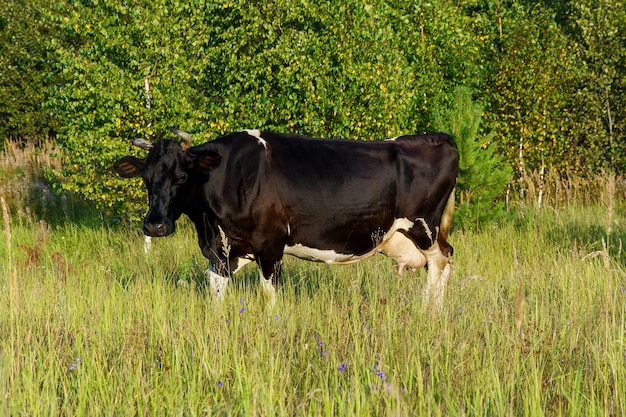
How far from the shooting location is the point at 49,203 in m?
15.3

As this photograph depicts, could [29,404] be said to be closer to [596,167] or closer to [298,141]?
[298,141]

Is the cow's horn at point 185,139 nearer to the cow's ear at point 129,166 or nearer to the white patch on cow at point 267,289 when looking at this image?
the cow's ear at point 129,166

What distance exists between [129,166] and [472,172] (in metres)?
5.98

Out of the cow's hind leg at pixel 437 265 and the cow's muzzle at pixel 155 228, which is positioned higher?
the cow's muzzle at pixel 155 228

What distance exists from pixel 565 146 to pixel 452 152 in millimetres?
9686

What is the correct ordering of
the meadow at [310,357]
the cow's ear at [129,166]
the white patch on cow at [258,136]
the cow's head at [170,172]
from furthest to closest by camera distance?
1. the cow's ear at [129,166]
2. the white patch on cow at [258,136]
3. the cow's head at [170,172]
4. the meadow at [310,357]

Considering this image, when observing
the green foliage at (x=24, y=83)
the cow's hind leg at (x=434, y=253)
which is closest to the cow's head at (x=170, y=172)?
the cow's hind leg at (x=434, y=253)

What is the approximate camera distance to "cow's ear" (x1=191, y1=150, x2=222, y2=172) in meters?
6.59

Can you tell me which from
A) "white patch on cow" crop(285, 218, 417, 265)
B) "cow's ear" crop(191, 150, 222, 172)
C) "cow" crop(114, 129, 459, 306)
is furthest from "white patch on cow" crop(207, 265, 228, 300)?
"cow's ear" crop(191, 150, 222, 172)

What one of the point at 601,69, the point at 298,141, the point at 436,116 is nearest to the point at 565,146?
the point at 601,69

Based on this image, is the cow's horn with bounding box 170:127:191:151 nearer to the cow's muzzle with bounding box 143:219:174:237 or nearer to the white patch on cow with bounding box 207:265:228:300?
the cow's muzzle with bounding box 143:219:174:237

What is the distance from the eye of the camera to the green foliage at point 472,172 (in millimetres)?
11258

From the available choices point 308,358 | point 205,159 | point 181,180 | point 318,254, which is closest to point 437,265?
point 318,254

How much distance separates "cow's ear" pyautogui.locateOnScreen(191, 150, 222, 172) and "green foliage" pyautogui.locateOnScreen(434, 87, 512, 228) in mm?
5516
